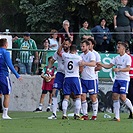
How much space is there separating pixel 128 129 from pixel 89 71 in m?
3.96

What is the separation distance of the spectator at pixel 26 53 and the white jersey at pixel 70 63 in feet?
17.3

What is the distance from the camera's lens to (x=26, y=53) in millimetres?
24875

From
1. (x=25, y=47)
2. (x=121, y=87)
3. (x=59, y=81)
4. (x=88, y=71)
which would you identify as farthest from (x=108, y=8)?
(x=121, y=87)

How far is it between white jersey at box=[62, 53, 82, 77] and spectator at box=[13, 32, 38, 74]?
526cm

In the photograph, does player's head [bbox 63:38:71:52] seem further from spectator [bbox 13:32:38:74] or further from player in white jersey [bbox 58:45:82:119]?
spectator [bbox 13:32:38:74]

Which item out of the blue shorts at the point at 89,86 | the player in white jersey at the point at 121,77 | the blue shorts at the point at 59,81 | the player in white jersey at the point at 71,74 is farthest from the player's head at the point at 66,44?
the player in white jersey at the point at 121,77

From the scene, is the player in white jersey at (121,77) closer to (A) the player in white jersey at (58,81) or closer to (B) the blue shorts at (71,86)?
(B) the blue shorts at (71,86)

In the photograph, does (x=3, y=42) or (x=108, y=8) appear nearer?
(x=3, y=42)

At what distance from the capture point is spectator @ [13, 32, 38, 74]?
81.0ft

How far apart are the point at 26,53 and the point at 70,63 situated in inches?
217

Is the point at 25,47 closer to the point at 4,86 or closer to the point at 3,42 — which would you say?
the point at 3,42

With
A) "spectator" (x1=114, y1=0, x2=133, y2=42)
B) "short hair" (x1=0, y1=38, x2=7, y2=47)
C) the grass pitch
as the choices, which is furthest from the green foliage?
the grass pitch

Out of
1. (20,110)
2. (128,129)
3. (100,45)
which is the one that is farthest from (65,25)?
(128,129)

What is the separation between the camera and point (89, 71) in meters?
19.9
